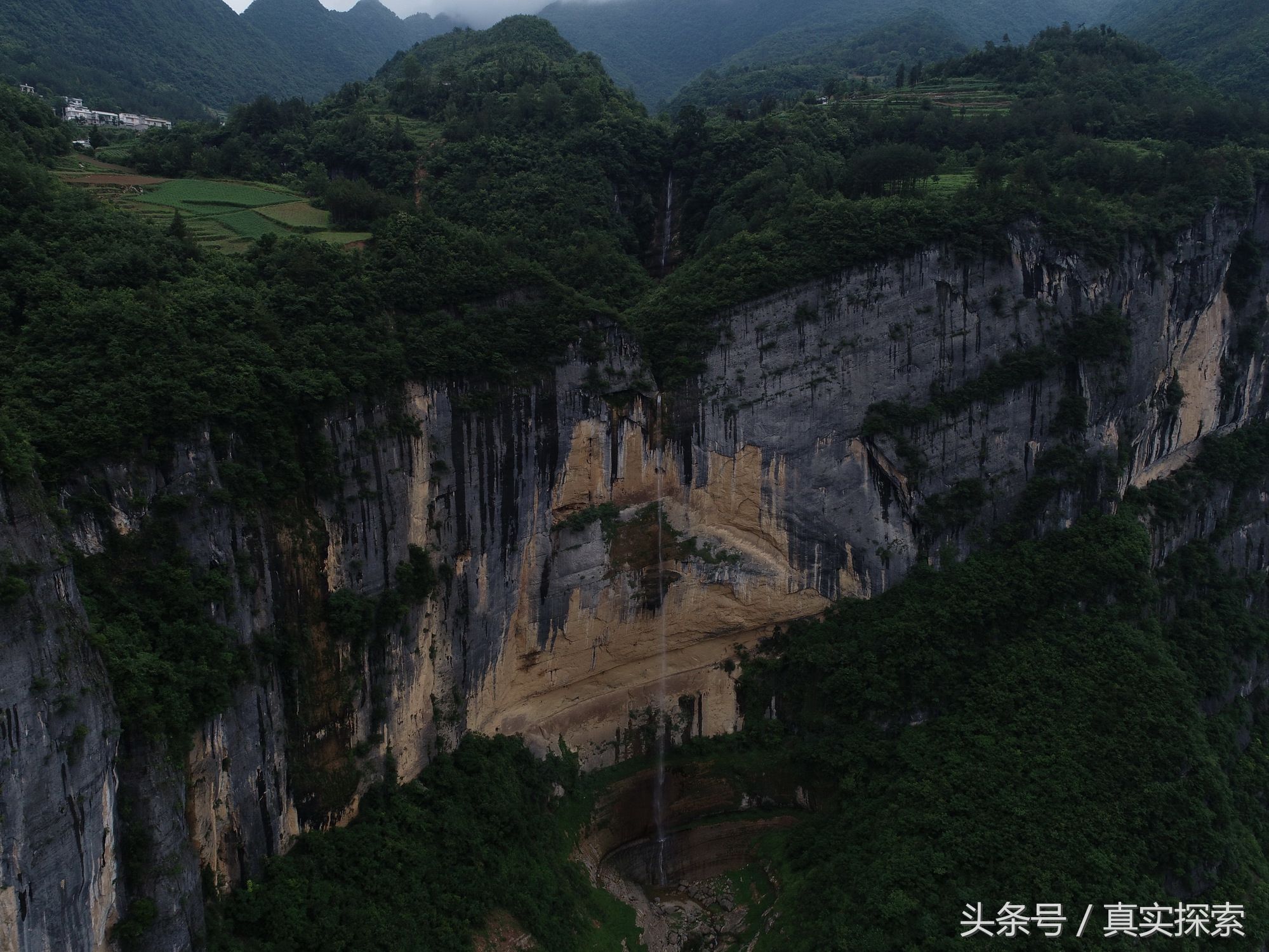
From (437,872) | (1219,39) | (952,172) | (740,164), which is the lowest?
(437,872)

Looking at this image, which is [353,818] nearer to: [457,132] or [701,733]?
[701,733]

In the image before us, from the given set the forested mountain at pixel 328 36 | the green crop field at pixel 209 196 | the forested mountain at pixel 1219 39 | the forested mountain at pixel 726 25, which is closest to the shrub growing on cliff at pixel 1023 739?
the green crop field at pixel 209 196

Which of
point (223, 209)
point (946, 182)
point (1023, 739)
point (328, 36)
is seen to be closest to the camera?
point (1023, 739)

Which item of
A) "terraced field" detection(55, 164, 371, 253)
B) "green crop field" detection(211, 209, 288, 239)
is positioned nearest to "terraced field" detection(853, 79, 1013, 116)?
"terraced field" detection(55, 164, 371, 253)

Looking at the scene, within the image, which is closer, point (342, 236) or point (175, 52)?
point (342, 236)

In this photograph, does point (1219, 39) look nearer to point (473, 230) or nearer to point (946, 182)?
point (946, 182)

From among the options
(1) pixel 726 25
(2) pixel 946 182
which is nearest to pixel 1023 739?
(2) pixel 946 182

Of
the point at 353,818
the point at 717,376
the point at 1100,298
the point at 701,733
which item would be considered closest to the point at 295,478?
the point at 353,818
